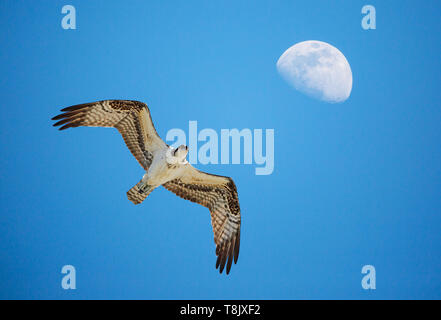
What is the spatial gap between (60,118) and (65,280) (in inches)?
589

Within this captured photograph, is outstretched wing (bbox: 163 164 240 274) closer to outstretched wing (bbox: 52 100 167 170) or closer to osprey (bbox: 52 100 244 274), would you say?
osprey (bbox: 52 100 244 274)

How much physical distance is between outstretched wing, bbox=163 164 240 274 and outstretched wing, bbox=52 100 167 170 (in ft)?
2.80

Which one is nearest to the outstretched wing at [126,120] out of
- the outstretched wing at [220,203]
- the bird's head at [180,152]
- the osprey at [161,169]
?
the osprey at [161,169]

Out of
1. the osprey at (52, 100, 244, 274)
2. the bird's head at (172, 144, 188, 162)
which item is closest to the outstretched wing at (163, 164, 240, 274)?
the osprey at (52, 100, 244, 274)

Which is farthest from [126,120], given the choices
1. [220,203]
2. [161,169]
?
[220,203]

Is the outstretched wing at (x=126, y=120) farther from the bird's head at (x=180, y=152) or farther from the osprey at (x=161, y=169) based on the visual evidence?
the bird's head at (x=180, y=152)

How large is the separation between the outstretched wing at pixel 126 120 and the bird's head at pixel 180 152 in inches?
19.1

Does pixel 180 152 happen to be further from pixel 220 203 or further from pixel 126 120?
pixel 220 203

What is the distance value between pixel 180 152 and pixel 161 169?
0.57m

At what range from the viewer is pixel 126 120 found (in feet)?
32.4

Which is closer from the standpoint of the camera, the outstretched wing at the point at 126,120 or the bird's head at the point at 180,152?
the bird's head at the point at 180,152

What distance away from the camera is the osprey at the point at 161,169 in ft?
31.7

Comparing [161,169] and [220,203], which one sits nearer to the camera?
[161,169]

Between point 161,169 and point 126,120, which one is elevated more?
point 126,120
